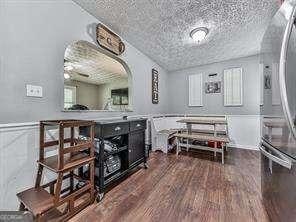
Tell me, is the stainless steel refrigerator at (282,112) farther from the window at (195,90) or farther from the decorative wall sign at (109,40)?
the window at (195,90)

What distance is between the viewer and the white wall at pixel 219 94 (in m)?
4.02

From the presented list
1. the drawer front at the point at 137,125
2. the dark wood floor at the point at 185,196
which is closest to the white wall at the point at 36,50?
the drawer front at the point at 137,125

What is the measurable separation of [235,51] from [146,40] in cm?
226

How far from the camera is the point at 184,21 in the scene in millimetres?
2381

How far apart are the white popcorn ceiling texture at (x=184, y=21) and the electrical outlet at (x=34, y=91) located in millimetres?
1276

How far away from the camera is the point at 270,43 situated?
1.21 m

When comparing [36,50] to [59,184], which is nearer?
[59,184]

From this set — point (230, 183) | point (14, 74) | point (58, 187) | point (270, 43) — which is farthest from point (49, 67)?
point (230, 183)

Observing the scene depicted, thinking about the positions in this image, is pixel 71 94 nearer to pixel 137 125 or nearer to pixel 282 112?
pixel 137 125

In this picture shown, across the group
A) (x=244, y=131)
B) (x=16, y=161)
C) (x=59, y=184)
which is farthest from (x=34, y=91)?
(x=244, y=131)

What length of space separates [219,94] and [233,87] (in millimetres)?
402

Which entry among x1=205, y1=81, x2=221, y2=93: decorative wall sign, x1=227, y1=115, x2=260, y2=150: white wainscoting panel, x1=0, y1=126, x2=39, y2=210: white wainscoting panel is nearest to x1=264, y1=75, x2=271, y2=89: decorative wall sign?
x1=0, y1=126, x2=39, y2=210: white wainscoting panel

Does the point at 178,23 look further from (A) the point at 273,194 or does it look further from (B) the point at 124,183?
(B) the point at 124,183

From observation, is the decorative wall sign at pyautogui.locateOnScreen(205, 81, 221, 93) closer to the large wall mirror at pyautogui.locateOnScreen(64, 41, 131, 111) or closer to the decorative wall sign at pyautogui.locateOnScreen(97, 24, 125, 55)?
the large wall mirror at pyautogui.locateOnScreen(64, 41, 131, 111)
